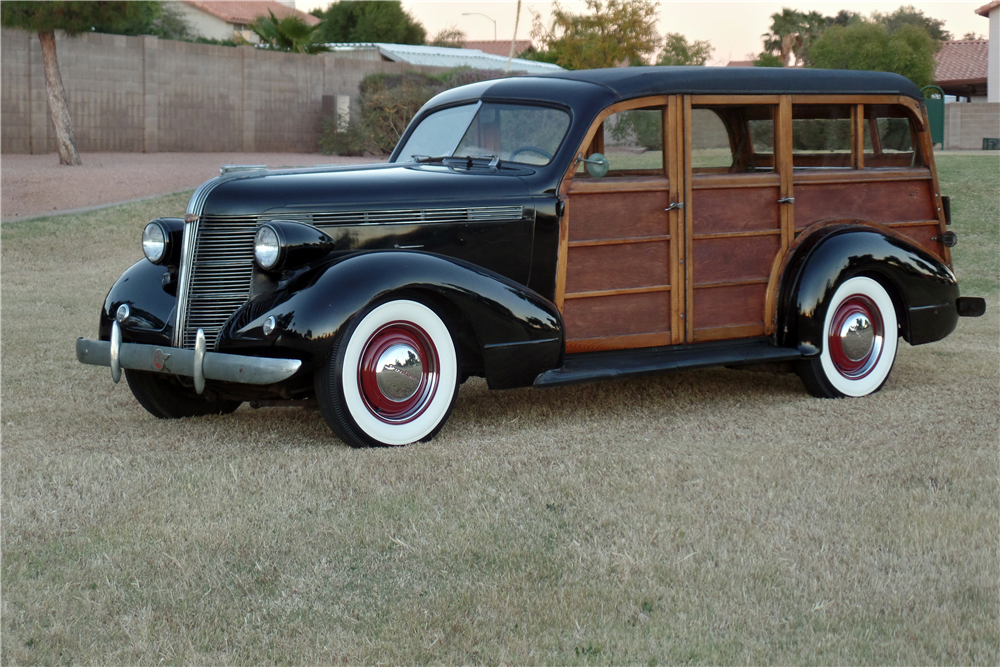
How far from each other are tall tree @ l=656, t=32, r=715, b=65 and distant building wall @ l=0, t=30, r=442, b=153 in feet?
43.6

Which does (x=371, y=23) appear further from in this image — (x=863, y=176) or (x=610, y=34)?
(x=863, y=176)

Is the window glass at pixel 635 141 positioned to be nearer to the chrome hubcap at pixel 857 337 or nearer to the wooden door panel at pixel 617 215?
the wooden door panel at pixel 617 215

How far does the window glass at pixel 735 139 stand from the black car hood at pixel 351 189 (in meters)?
1.11

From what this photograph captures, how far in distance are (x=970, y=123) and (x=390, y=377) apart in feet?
91.9

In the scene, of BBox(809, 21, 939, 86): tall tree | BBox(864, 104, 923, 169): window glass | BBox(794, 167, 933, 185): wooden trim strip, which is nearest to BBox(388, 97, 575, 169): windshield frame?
BBox(794, 167, 933, 185): wooden trim strip

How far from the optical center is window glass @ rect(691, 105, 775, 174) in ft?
18.4

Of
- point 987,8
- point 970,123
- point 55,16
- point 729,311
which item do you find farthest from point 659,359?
point 987,8

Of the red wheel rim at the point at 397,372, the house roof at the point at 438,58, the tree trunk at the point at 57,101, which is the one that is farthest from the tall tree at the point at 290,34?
the red wheel rim at the point at 397,372

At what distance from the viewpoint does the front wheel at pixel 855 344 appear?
5.66 meters

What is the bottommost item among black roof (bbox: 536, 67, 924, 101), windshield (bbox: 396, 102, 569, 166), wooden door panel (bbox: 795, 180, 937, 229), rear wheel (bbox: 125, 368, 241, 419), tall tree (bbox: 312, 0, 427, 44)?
rear wheel (bbox: 125, 368, 241, 419)

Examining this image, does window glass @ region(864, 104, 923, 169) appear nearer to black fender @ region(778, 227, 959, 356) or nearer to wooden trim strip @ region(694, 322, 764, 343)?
black fender @ region(778, 227, 959, 356)

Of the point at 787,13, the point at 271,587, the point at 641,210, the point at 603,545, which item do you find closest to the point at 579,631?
the point at 603,545

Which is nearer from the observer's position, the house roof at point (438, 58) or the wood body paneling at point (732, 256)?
the wood body paneling at point (732, 256)

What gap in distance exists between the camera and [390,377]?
452cm
